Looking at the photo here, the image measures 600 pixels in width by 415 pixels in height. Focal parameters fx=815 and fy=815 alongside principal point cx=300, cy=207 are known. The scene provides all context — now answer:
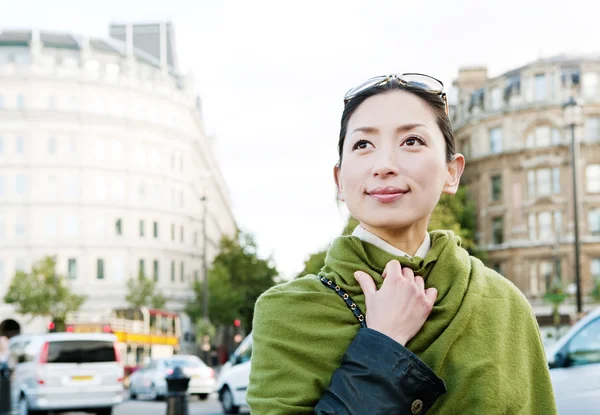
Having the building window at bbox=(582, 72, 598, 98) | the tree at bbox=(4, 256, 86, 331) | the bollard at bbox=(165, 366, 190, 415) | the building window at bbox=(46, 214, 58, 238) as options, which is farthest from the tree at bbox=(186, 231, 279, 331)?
the bollard at bbox=(165, 366, 190, 415)

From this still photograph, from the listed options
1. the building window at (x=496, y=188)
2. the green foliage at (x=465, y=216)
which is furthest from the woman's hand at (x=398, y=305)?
the building window at (x=496, y=188)

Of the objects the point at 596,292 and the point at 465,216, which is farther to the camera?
the point at 465,216

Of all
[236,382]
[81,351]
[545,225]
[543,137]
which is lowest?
[236,382]

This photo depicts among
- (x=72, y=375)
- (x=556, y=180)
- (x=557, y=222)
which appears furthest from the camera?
(x=556, y=180)

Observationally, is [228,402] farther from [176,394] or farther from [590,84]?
[590,84]

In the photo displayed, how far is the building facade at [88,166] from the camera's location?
209 feet

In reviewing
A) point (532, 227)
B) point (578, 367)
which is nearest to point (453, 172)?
point (578, 367)

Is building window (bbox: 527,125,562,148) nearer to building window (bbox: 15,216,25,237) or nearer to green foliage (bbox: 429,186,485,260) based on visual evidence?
green foliage (bbox: 429,186,485,260)

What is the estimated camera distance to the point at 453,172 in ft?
6.98

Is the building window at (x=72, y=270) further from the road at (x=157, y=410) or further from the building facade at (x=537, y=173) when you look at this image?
the road at (x=157, y=410)

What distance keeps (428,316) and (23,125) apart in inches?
2596

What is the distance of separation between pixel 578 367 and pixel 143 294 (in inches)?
2199

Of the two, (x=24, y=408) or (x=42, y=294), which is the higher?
(x=42, y=294)

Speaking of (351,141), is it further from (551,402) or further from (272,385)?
(551,402)
